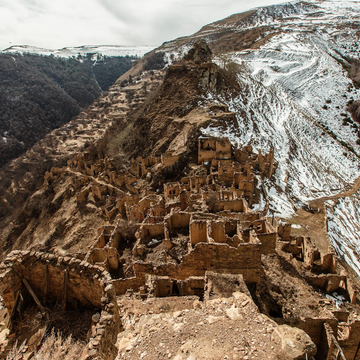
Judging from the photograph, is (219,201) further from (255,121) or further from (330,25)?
(330,25)

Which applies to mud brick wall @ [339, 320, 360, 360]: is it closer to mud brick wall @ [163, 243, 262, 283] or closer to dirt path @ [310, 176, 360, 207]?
mud brick wall @ [163, 243, 262, 283]

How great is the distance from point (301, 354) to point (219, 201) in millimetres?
12328

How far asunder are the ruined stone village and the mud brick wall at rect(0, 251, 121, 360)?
22mm

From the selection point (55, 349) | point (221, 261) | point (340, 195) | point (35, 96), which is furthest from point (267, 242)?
point (35, 96)

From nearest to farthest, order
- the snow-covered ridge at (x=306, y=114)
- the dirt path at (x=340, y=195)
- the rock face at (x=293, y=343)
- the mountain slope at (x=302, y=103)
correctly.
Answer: the rock face at (x=293, y=343), the snow-covered ridge at (x=306, y=114), the dirt path at (x=340, y=195), the mountain slope at (x=302, y=103)

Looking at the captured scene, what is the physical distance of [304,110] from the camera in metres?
→ 61.8

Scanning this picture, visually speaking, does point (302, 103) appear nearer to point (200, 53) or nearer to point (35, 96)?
point (200, 53)

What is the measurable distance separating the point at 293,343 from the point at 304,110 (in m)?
66.6

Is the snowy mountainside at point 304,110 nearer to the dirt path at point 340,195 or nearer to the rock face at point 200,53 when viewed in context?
the dirt path at point 340,195

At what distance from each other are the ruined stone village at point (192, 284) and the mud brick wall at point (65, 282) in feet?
0.07

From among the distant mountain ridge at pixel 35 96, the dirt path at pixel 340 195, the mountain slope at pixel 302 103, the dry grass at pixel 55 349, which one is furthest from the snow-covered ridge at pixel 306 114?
the distant mountain ridge at pixel 35 96

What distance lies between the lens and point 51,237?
32938 mm

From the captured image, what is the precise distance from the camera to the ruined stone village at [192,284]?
17.0 ft

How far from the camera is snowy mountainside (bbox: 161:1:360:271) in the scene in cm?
3375
